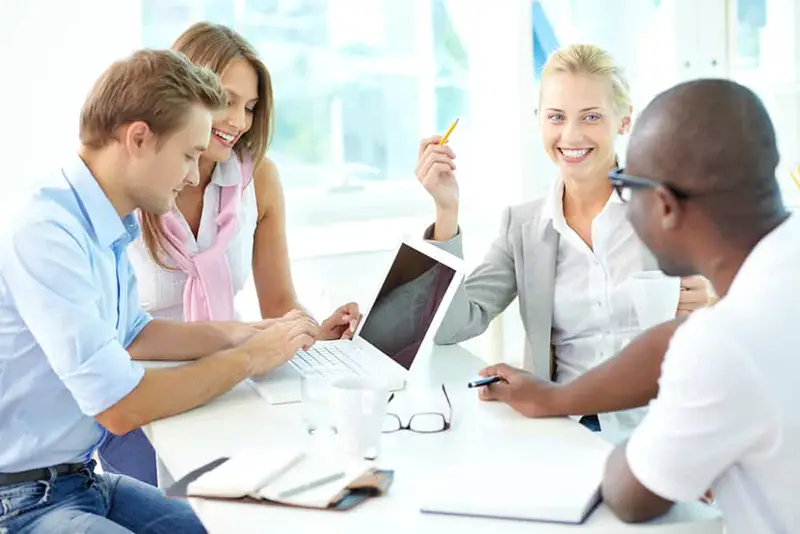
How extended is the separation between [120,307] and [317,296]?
1257 millimetres

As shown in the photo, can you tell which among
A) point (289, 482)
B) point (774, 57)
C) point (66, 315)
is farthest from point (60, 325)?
point (774, 57)

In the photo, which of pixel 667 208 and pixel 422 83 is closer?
pixel 667 208

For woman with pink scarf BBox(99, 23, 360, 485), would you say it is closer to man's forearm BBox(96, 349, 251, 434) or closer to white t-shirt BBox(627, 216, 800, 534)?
man's forearm BBox(96, 349, 251, 434)

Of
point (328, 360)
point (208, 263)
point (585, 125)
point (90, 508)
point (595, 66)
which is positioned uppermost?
point (595, 66)

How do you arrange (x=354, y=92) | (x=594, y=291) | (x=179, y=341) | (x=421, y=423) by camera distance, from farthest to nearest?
1. (x=354, y=92)
2. (x=594, y=291)
3. (x=179, y=341)
4. (x=421, y=423)

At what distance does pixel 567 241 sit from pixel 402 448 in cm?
77

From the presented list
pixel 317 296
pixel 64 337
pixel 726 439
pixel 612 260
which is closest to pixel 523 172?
pixel 317 296

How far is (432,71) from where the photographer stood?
3.30 metres

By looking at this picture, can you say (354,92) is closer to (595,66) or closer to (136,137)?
(595,66)

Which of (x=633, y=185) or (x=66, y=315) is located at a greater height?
(x=633, y=185)

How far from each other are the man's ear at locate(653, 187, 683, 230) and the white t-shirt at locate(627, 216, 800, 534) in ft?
0.30

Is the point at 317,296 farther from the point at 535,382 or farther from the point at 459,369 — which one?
the point at 535,382

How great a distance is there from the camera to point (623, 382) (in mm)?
1425

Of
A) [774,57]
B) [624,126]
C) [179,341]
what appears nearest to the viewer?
[179,341]
